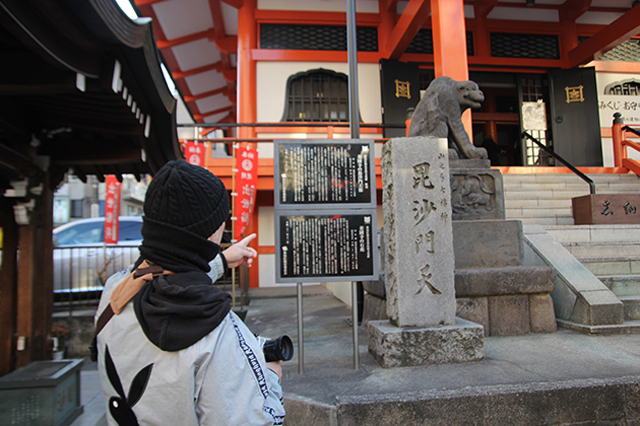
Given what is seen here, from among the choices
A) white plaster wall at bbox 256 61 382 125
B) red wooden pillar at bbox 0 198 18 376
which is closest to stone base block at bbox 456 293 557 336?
red wooden pillar at bbox 0 198 18 376

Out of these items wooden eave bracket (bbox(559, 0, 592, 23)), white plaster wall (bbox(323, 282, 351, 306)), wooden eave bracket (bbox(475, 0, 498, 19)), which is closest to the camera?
white plaster wall (bbox(323, 282, 351, 306))

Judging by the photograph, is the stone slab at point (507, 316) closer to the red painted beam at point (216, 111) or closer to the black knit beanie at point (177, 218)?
the black knit beanie at point (177, 218)

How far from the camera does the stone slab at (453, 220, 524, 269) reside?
415 cm

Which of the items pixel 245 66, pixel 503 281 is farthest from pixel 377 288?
pixel 245 66

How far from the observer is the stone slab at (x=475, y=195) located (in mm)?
4398

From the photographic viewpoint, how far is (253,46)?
33.2 feet

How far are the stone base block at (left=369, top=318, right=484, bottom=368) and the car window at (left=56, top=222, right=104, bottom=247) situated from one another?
25.1 feet

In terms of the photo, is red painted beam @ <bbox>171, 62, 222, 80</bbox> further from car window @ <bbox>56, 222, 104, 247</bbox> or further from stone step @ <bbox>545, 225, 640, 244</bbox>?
stone step @ <bbox>545, 225, 640, 244</bbox>

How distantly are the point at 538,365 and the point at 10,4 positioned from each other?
13.5ft

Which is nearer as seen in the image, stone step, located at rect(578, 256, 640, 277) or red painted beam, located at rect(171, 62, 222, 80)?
stone step, located at rect(578, 256, 640, 277)

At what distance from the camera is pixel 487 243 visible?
4.18 metres

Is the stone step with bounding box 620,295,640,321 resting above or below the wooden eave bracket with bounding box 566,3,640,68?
below

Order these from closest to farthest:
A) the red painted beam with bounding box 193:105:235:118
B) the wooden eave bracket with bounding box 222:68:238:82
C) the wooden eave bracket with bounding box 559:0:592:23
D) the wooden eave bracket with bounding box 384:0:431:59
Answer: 1. the wooden eave bracket with bounding box 384:0:431:59
2. the wooden eave bracket with bounding box 559:0:592:23
3. the wooden eave bracket with bounding box 222:68:238:82
4. the red painted beam with bounding box 193:105:235:118

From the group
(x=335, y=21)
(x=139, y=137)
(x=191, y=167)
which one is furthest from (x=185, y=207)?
(x=335, y=21)
